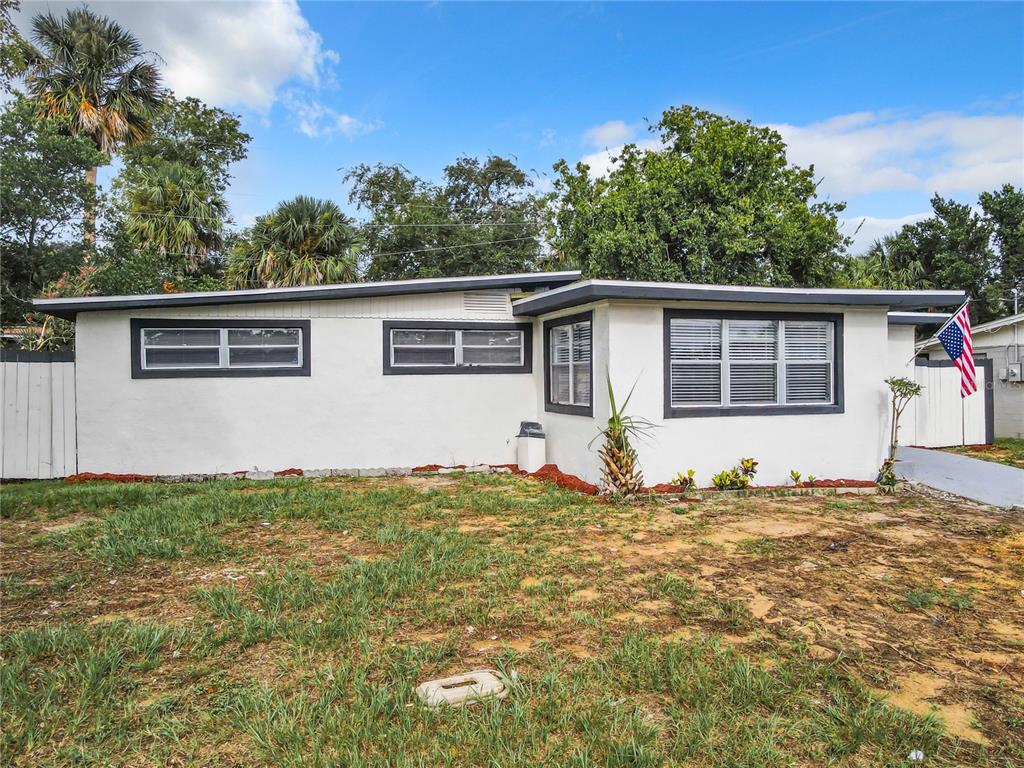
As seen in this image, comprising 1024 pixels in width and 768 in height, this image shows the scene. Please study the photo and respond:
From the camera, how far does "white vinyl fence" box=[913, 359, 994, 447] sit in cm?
1162

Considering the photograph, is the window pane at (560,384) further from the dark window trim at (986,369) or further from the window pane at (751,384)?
the dark window trim at (986,369)

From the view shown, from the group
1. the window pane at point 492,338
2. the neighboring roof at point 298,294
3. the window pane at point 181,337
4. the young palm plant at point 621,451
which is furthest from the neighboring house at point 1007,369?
the window pane at point 181,337

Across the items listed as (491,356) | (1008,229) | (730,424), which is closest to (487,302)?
(491,356)

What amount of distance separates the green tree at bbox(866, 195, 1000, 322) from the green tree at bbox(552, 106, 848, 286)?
2.38 m

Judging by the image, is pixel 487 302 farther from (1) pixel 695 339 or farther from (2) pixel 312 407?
(1) pixel 695 339

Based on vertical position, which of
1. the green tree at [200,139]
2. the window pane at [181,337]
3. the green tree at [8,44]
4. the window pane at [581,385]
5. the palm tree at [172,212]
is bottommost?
the window pane at [581,385]

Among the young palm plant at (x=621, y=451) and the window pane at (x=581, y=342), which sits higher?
the window pane at (x=581, y=342)

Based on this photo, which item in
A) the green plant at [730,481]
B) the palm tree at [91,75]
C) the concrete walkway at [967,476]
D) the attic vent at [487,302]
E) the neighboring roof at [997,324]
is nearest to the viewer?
the concrete walkway at [967,476]

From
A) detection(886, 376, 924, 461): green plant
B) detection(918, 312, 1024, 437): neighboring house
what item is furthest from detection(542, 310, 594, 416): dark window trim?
detection(918, 312, 1024, 437): neighboring house

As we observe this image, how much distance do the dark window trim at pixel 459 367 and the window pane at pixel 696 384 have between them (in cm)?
294

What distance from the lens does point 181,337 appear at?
9234 millimetres

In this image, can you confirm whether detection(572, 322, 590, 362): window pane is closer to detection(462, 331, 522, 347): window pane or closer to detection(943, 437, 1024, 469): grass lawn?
detection(462, 331, 522, 347): window pane

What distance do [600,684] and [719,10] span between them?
13.3 metres

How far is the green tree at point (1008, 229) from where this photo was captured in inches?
882
